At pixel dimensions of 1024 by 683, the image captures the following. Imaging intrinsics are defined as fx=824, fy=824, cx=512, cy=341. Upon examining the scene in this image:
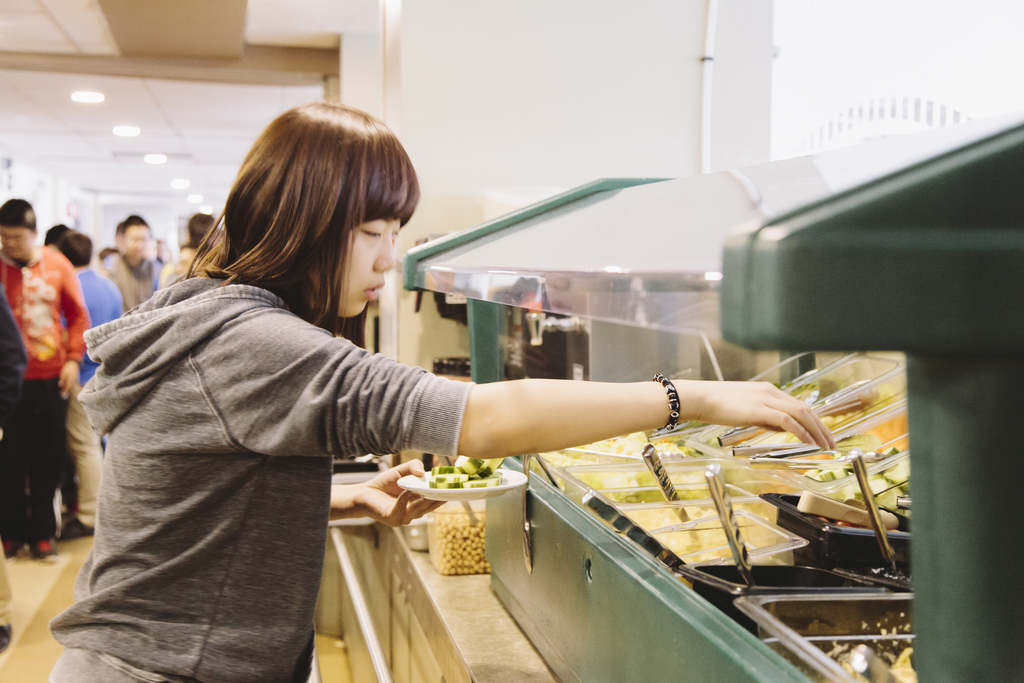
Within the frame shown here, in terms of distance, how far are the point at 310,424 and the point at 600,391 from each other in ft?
1.09

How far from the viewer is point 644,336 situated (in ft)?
6.68

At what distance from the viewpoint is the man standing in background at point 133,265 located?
246 inches

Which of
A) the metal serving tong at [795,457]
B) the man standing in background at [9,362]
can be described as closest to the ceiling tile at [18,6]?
the man standing in background at [9,362]

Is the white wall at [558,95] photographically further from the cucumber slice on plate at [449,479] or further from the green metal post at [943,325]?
the green metal post at [943,325]

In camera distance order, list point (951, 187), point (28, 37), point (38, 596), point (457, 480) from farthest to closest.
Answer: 1. point (28, 37)
2. point (38, 596)
3. point (457, 480)
4. point (951, 187)

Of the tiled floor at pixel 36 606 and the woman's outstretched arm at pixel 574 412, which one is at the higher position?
the woman's outstretched arm at pixel 574 412

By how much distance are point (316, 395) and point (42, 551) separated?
4.33 meters

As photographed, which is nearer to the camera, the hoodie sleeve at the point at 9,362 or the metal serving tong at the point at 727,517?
the metal serving tong at the point at 727,517

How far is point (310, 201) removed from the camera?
3.61 ft

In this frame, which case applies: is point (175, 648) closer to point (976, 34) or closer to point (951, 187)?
point (951, 187)

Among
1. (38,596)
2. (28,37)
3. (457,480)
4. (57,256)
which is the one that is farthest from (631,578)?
(28,37)

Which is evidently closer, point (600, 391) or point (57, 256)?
point (600, 391)

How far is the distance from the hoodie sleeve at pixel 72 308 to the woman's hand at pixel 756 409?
4.22m

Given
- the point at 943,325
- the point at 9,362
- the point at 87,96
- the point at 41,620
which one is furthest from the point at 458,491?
the point at 87,96
